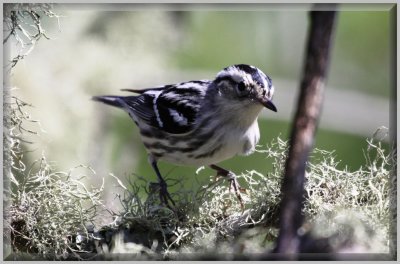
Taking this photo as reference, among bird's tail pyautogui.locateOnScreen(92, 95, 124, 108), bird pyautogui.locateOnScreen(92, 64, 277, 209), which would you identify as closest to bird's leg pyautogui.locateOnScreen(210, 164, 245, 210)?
bird pyautogui.locateOnScreen(92, 64, 277, 209)

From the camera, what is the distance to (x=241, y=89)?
9.58 feet

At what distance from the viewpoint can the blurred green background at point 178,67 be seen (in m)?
3.07

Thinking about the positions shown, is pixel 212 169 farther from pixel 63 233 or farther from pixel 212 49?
pixel 212 49

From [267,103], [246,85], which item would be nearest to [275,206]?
[267,103]

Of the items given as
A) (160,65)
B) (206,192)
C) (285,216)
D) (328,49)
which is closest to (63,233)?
(206,192)

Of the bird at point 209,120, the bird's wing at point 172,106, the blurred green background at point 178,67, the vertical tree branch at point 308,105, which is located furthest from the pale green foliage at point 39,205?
the vertical tree branch at point 308,105

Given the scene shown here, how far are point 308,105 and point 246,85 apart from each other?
1.33 meters

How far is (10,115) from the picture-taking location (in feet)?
8.96

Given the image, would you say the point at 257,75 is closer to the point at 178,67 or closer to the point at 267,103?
the point at 267,103

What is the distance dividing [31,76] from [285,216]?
2.44m

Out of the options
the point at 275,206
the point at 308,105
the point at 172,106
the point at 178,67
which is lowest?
the point at 275,206

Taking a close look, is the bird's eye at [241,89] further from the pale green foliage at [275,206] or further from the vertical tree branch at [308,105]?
the vertical tree branch at [308,105]

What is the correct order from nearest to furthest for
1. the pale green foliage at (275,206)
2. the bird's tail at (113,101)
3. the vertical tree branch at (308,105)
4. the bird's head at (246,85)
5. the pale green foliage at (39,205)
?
the vertical tree branch at (308,105)
the pale green foliage at (275,206)
the pale green foliage at (39,205)
the bird's head at (246,85)
the bird's tail at (113,101)

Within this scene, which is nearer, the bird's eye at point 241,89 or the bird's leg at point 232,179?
the bird's leg at point 232,179
